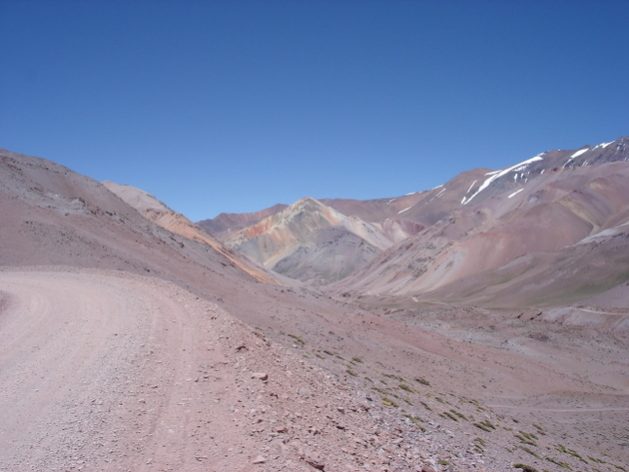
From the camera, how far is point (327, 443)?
9250 millimetres

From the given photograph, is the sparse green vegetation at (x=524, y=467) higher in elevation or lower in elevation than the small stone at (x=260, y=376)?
lower

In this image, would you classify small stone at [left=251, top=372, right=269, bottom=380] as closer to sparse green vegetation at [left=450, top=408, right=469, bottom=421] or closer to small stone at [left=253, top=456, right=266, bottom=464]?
small stone at [left=253, top=456, right=266, bottom=464]

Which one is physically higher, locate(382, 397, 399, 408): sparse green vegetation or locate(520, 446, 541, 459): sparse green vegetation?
locate(382, 397, 399, 408): sparse green vegetation

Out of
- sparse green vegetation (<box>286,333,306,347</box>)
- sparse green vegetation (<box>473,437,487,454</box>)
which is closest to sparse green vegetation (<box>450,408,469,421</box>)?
sparse green vegetation (<box>473,437,487,454</box>)

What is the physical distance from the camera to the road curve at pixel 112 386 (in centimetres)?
797

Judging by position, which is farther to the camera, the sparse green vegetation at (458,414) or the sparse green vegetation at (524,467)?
the sparse green vegetation at (458,414)

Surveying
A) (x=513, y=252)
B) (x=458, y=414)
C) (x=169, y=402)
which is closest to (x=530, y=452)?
(x=458, y=414)

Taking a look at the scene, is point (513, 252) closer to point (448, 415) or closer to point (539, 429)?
point (539, 429)

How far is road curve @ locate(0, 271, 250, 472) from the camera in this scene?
26.2ft

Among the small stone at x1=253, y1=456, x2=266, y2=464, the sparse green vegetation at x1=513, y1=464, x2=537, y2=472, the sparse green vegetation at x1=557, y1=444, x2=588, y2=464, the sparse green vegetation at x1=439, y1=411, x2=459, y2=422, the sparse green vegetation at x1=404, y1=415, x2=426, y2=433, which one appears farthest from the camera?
the sparse green vegetation at x1=557, y1=444, x2=588, y2=464

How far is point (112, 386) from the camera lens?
10.3m

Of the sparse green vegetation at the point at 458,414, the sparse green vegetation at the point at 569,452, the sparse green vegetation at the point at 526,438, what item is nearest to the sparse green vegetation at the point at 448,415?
the sparse green vegetation at the point at 458,414

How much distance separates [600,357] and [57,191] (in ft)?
154

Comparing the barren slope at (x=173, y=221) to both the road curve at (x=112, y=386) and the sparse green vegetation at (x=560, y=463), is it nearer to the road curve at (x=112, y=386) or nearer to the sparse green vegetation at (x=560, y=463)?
the sparse green vegetation at (x=560, y=463)
